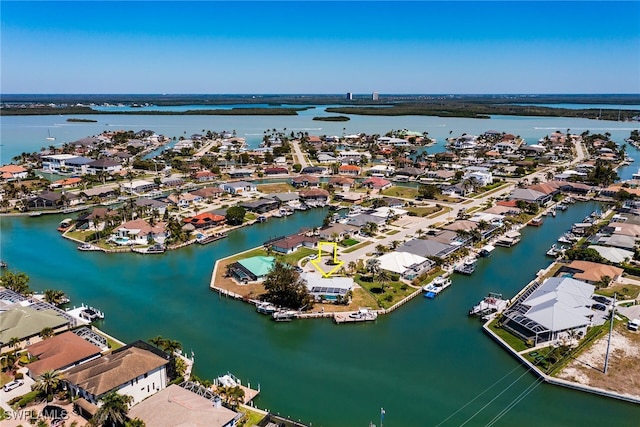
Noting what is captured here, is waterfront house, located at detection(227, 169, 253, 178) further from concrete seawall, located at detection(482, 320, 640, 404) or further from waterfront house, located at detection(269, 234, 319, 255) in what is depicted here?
concrete seawall, located at detection(482, 320, 640, 404)

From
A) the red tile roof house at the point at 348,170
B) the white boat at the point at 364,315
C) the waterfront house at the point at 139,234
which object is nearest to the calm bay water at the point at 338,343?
the white boat at the point at 364,315

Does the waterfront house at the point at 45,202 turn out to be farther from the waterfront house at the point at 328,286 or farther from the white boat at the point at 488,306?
the white boat at the point at 488,306

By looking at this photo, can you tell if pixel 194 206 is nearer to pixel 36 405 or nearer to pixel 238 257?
pixel 238 257

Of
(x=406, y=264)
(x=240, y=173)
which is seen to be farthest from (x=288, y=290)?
(x=240, y=173)

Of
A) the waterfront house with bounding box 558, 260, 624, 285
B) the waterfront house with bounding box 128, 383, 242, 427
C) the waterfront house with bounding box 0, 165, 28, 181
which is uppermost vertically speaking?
the waterfront house with bounding box 0, 165, 28, 181

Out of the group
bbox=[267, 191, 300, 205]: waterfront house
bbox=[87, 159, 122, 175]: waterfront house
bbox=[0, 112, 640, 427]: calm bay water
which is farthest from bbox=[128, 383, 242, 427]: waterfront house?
bbox=[87, 159, 122, 175]: waterfront house

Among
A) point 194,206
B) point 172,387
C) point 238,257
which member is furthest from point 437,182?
point 172,387

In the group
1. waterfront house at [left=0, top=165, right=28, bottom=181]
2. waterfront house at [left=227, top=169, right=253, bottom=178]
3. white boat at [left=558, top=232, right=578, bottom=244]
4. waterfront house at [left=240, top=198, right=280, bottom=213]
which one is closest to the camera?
white boat at [left=558, top=232, right=578, bottom=244]
